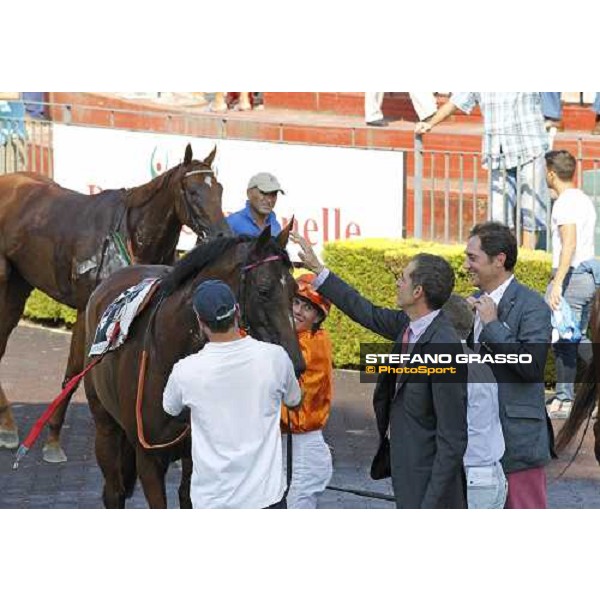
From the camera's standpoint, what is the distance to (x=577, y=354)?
1216 cm

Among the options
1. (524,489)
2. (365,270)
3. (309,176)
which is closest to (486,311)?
(524,489)

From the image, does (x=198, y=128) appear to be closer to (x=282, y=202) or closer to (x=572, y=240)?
(x=282, y=202)

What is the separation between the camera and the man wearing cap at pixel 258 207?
1009 centimetres

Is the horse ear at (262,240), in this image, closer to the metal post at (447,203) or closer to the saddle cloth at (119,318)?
the saddle cloth at (119,318)

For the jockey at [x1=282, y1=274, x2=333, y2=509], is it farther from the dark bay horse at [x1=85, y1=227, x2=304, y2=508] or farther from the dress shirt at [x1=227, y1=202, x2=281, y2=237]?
the dress shirt at [x1=227, y1=202, x2=281, y2=237]

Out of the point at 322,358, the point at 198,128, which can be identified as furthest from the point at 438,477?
the point at 198,128

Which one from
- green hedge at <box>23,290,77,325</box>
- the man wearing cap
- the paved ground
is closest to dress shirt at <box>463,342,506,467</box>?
the paved ground

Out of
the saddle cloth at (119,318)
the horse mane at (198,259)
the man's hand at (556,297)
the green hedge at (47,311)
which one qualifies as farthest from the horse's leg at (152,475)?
the green hedge at (47,311)

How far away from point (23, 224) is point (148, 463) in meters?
4.19

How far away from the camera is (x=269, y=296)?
695 centimetres

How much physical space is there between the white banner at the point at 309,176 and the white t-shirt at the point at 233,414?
8063 mm

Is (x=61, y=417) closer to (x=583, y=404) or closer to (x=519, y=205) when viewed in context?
(x=583, y=404)

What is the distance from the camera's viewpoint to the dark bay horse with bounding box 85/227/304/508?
6.96m

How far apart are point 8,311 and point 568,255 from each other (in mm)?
3919
